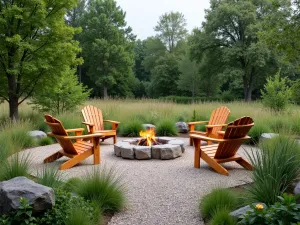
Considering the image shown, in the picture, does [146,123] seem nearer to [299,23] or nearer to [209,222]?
[299,23]

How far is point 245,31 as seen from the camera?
80.2ft

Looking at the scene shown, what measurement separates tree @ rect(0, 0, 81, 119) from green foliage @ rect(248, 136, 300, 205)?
Result: 706cm

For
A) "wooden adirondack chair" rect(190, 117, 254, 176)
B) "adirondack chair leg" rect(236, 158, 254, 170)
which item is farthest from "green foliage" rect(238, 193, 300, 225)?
"adirondack chair leg" rect(236, 158, 254, 170)

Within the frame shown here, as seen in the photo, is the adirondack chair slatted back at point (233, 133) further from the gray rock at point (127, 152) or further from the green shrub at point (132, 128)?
the green shrub at point (132, 128)

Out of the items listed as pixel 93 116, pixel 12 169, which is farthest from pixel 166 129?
pixel 12 169

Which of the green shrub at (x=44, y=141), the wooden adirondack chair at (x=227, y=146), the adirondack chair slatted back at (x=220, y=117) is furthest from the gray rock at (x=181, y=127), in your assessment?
the wooden adirondack chair at (x=227, y=146)

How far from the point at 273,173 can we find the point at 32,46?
24.5ft

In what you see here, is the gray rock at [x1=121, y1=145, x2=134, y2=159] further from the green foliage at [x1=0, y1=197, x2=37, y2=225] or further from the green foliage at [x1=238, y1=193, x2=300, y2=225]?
the green foliage at [x1=238, y1=193, x2=300, y2=225]

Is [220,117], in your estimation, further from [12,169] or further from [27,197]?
[27,197]

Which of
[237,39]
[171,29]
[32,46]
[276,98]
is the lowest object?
[276,98]

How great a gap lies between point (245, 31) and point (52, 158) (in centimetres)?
2207

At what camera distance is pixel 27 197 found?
2.71 meters

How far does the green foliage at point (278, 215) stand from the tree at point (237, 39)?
71.6 ft

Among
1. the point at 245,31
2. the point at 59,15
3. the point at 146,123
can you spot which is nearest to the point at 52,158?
the point at 146,123
